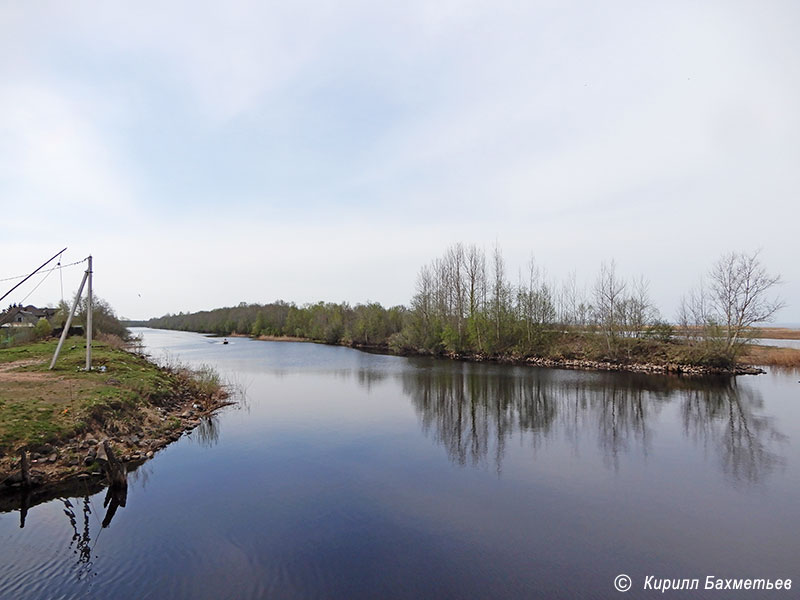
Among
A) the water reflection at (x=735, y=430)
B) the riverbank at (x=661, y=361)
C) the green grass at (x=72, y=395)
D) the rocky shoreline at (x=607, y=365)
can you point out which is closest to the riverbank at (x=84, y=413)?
the green grass at (x=72, y=395)

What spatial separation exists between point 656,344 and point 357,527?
3485 cm

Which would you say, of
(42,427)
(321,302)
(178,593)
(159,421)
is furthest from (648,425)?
(321,302)

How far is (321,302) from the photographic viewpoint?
94.9 m

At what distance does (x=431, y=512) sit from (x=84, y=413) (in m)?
10.4

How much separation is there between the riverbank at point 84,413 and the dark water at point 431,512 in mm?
1066

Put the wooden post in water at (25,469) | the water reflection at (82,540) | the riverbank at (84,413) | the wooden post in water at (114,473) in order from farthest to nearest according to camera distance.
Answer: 1. the riverbank at (84,413)
2. the wooden post in water at (114,473)
3. the wooden post in water at (25,469)
4. the water reflection at (82,540)

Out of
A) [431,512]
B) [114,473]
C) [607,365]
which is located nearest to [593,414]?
[431,512]

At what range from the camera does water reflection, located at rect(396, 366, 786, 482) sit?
13602mm

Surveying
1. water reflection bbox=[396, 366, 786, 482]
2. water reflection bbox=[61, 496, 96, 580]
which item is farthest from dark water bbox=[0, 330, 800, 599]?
water reflection bbox=[396, 366, 786, 482]

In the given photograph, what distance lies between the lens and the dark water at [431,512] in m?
6.89

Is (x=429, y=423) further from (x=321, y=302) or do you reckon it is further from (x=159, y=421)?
(x=321, y=302)
